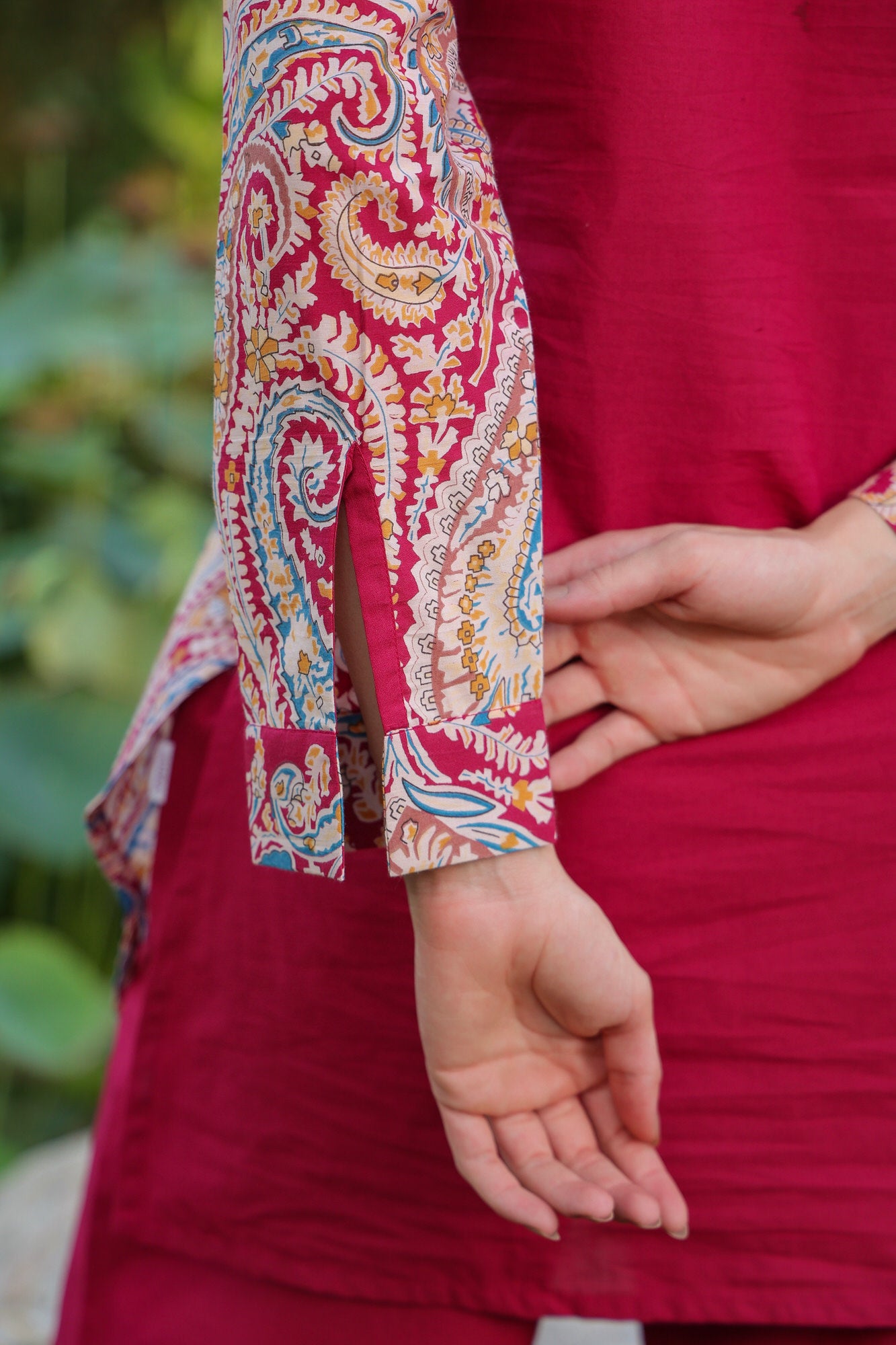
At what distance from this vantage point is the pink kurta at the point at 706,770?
0.59 meters

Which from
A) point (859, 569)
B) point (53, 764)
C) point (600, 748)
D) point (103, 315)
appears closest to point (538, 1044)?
point (600, 748)

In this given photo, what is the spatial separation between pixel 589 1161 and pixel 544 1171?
0.11 feet

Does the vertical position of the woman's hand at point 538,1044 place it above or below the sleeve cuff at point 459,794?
below

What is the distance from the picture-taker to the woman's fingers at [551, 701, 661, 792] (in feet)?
2.02

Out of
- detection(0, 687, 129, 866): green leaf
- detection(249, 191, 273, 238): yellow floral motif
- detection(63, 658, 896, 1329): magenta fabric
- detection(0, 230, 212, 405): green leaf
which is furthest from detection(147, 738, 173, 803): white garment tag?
detection(0, 230, 212, 405): green leaf

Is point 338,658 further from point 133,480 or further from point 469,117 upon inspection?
point 133,480

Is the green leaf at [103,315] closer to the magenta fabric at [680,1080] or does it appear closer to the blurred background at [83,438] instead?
the blurred background at [83,438]

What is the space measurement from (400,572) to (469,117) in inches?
8.5

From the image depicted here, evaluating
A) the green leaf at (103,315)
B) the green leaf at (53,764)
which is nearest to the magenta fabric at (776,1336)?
the green leaf at (53,764)

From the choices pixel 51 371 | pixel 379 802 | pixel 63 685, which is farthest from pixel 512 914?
pixel 51 371

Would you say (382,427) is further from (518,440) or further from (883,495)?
(883,495)

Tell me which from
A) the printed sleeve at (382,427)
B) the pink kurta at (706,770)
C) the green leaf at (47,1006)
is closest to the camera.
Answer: the printed sleeve at (382,427)

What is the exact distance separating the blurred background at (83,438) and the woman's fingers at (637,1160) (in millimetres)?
1667

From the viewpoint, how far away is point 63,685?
225 centimetres
